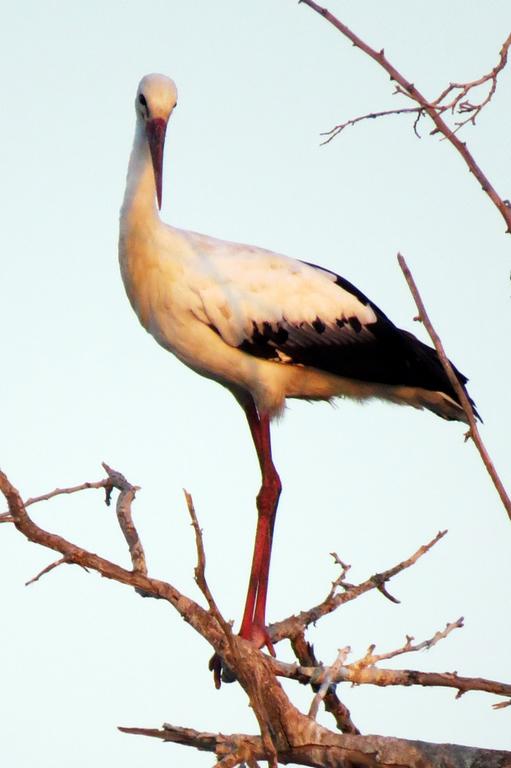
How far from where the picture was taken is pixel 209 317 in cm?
710

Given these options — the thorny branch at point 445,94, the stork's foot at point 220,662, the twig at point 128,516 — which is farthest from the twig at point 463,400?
the stork's foot at point 220,662

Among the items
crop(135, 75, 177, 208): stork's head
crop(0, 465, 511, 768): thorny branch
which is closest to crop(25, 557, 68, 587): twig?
crop(0, 465, 511, 768): thorny branch

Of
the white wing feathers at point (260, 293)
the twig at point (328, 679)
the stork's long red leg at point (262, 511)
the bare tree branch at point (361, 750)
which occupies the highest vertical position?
the white wing feathers at point (260, 293)

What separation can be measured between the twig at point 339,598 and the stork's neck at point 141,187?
227cm

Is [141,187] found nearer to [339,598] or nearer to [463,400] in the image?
[339,598]

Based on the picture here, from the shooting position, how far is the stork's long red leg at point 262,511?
7.39 metres

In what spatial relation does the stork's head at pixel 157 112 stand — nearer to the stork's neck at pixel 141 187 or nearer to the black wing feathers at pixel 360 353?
the stork's neck at pixel 141 187

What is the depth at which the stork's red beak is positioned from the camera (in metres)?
7.05

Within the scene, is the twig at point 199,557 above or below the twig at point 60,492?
below

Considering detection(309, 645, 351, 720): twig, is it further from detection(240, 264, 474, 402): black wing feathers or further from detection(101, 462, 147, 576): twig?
detection(240, 264, 474, 402): black wing feathers

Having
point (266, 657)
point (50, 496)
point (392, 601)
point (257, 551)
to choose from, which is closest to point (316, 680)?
point (266, 657)

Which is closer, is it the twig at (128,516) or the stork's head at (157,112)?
the twig at (128,516)

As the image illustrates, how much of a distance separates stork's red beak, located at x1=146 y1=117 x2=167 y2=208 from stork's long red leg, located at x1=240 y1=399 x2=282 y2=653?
1.41 meters

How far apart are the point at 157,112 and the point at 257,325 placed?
1.23m
